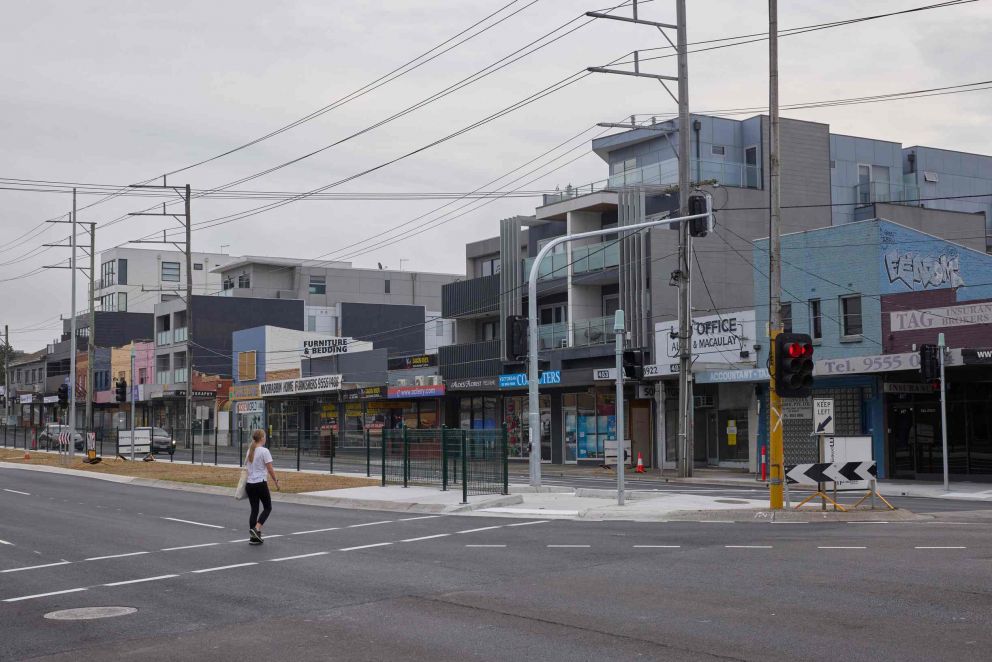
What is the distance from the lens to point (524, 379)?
4541 cm

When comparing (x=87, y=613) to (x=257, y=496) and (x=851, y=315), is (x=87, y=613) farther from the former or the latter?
(x=851, y=315)

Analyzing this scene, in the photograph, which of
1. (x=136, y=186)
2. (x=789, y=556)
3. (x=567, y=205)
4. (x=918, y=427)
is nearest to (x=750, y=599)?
(x=789, y=556)

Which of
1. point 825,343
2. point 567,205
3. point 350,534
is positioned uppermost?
point 567,205

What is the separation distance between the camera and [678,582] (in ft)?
40.4

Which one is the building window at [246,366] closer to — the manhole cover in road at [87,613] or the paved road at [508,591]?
the paved road at [508,591]

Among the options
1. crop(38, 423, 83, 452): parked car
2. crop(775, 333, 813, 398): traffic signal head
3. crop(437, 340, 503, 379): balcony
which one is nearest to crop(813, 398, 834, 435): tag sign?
crop(775, 333, 813, 398): traffic signal head

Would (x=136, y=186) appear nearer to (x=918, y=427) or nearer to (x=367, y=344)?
(x=367, y=344)

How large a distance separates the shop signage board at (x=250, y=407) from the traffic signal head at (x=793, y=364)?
172 feet

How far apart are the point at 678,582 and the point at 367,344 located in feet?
207

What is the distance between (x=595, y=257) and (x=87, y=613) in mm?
37124

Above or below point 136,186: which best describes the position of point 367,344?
below

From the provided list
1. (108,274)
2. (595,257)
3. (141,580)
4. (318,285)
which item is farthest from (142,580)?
(108,274)

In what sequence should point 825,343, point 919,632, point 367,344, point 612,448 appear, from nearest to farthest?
point 919,632, point 825,343, point 612,448, point 367,344

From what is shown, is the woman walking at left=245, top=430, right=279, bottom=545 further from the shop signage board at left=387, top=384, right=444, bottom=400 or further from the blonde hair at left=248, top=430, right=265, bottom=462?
the shop signage board at left=387, top=384, right=444, bottom=400
